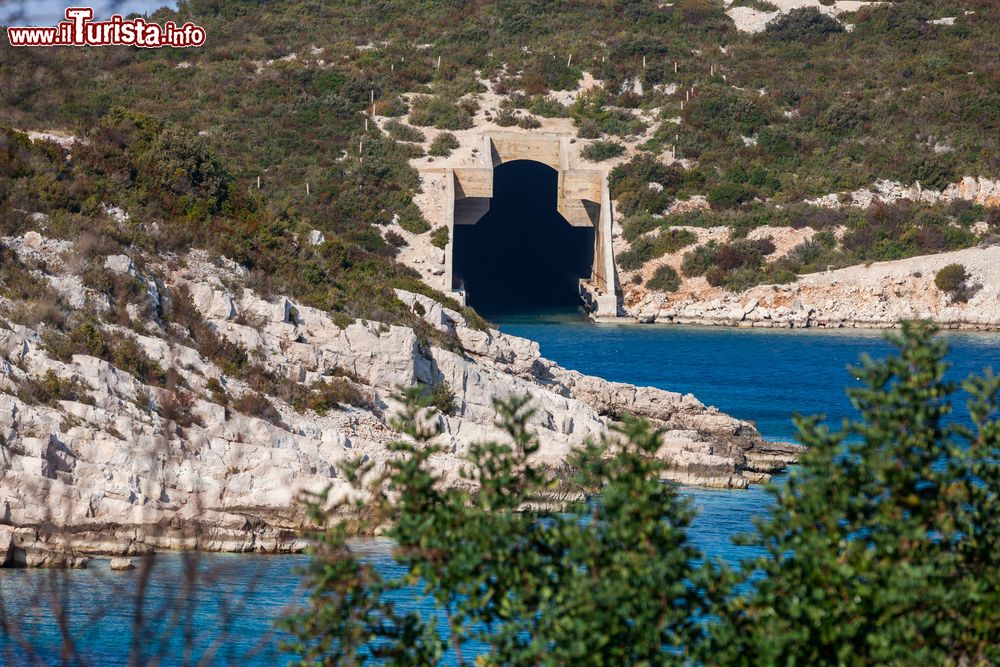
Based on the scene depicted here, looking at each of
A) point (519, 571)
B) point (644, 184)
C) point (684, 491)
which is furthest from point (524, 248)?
point (519, 571)

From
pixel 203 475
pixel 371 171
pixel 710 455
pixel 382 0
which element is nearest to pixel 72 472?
pixel 203 475

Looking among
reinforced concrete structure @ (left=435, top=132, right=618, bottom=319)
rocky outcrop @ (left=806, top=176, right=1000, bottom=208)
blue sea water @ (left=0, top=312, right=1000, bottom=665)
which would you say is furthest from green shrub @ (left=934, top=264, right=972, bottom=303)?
reinforced concrete structure @ (left=435, top=132, right=618, bottom=319)

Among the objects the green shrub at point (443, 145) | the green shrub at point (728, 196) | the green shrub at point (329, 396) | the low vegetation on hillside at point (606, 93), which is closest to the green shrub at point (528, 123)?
the low vegetation on hillside at point (606, 93)

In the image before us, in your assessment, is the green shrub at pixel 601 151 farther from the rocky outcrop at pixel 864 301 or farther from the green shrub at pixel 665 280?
the rocky outcrop at pixel 864 301

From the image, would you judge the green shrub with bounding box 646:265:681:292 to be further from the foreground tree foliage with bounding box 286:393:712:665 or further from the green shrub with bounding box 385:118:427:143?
the foreground tree foliage with bounding box 286:393:712:665

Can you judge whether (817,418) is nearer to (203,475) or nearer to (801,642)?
(801,642)
